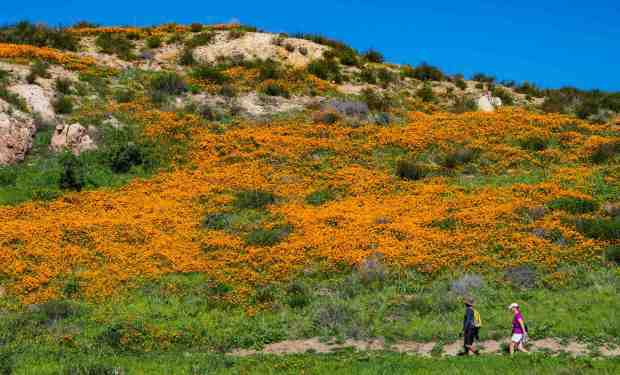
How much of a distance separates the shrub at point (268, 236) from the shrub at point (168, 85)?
19.7 metres

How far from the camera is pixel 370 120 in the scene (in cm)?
4134

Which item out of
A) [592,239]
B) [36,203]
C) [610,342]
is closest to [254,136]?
[36,203]

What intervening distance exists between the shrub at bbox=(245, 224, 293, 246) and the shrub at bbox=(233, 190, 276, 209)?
2.93m

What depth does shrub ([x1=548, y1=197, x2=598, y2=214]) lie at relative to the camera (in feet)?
86.8

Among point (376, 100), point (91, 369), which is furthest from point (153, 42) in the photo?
point (91, 369)

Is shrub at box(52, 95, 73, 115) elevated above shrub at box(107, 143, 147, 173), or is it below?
above

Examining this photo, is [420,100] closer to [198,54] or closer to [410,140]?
[410,140]

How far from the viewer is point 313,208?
29.2 m

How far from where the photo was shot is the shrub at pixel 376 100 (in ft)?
142

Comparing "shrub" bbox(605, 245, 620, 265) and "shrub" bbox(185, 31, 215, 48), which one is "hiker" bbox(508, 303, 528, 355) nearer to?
"shrub" bbox(605, 245, 620, 265)

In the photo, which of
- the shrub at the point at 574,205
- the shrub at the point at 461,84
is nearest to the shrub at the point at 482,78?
the shrub at the point at 461,84

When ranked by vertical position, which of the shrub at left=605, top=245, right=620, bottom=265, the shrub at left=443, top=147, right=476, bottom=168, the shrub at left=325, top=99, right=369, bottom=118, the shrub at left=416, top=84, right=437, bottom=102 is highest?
the shrub at left=416, top=84, right=437, bottom=102

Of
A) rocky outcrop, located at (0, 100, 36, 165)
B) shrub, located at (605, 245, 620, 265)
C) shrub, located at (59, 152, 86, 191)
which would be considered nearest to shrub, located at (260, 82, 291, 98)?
rocky outcrop, located at (0, 100, 36, 165)

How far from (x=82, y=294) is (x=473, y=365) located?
13278 mm
